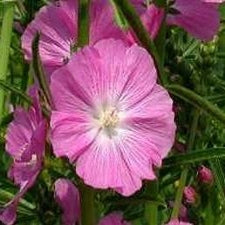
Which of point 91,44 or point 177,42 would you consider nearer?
point 91,44

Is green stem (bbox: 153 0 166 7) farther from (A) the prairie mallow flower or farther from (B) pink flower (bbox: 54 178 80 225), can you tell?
(B) pink flower (bbox: 54 178 80 225)

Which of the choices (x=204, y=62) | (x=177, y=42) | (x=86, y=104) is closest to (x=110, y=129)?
(x=86, y=104)

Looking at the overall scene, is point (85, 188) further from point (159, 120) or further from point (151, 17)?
point (151, 17)

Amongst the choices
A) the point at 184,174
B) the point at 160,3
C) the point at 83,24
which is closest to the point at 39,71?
the point at 83,24

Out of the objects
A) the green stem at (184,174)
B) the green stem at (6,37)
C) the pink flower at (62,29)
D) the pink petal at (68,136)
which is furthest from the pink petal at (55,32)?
the green stem at (6,37)

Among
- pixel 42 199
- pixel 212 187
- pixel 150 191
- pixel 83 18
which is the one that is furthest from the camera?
pixel 212 187

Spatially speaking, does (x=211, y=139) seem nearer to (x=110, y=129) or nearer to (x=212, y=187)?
(x=212, y=187)

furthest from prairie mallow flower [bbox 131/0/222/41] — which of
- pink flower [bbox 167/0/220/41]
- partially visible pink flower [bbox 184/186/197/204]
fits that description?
partially visible pink flower [bbox 184/186/197/204]
